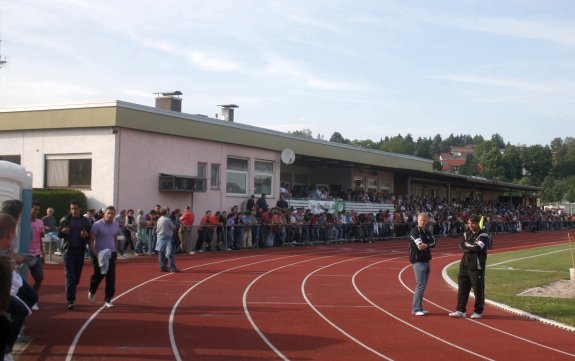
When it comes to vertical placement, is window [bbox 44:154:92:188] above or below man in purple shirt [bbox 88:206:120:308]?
above

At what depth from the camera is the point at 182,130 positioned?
27.7 m

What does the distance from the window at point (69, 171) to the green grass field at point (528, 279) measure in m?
13.8

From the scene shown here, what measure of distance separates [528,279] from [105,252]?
11429 mm

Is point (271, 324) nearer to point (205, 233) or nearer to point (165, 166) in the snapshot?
point (205, 233)

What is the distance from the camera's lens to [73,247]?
1206 cm

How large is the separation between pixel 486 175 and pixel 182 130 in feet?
308

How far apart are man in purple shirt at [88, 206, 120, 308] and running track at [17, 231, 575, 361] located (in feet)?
1.35

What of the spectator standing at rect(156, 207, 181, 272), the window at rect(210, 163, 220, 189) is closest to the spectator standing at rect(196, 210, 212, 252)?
the window at rect(210, 163, 220, 189)

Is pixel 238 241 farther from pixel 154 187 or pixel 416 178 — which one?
pixel 416 178

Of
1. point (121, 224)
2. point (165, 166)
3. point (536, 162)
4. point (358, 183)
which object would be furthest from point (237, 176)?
point (536, 162)

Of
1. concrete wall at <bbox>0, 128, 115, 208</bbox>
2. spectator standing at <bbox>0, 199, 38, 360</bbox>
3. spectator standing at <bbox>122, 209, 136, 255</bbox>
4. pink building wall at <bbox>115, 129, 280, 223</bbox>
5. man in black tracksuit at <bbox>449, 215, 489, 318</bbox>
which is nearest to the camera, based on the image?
spectator standing at <bbox>0, 199, 38, 360</bbox>

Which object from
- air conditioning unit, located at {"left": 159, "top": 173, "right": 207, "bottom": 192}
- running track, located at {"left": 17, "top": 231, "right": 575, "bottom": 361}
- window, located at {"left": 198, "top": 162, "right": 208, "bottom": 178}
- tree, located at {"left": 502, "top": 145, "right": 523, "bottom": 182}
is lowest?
running track, located at {"left": 17, "top": 231, "right": 575, "bottom": 361}

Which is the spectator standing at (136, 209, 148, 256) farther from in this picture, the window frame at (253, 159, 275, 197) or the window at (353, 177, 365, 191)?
the window at (353, 177, 365, 191)

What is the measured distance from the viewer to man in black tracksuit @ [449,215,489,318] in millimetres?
12188
